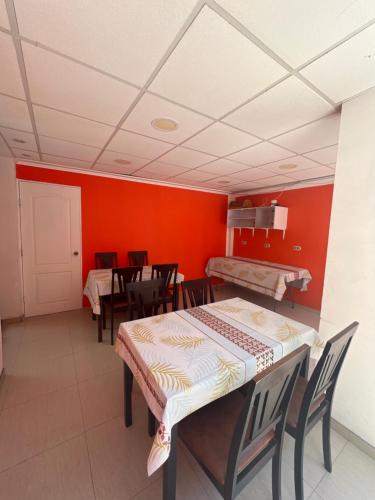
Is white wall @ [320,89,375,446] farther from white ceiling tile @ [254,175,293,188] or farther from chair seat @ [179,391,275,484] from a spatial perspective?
white ceiling tile @ [254,175,293,188]

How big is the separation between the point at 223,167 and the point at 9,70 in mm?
2388

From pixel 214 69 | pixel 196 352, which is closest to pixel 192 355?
pixel 196 352

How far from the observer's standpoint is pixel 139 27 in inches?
37.0

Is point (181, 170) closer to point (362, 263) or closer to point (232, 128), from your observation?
point (232, 128)

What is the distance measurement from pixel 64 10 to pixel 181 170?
241 cm

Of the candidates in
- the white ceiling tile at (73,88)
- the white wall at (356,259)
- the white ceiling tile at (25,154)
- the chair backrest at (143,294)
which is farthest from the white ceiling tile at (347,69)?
the white ceiling tile at (25,154)

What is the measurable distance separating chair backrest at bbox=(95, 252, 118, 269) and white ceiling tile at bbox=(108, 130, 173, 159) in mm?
1806

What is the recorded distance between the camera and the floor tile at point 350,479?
3.93ft

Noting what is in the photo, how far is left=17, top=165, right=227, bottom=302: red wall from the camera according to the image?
3.52 m

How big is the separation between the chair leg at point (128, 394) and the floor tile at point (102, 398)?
16 cm

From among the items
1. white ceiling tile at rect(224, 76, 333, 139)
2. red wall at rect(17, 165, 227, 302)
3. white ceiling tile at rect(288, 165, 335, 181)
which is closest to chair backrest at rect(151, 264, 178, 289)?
red wall at rect(17, 165, 227, 302)

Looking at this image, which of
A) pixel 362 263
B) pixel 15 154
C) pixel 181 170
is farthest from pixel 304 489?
pixel 15 154

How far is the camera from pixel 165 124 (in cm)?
179

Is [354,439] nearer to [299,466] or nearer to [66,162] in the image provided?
[299,466]
